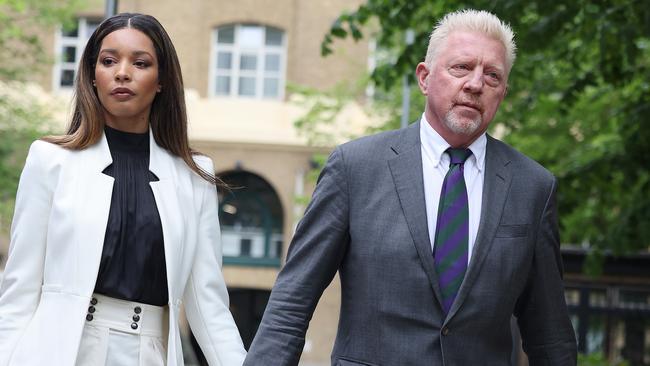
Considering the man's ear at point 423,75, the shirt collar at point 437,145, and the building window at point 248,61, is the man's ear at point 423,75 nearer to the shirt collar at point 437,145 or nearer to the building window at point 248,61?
the shirt collar at point 437,145

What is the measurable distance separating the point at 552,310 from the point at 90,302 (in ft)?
5.54

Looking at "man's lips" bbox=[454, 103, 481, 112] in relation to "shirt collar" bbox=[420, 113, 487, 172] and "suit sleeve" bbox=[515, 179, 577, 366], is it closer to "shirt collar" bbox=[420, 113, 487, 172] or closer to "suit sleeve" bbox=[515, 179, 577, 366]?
"shirt collar" bbox=[420, 113, 487, 172]

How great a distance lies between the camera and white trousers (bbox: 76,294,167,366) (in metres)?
4.80

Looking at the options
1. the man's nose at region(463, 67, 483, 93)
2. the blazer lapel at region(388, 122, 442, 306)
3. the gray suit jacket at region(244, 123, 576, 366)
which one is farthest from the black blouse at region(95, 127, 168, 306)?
the man's nose at region(463, 67, 483, 93)

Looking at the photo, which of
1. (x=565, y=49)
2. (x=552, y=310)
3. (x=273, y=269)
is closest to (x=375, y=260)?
(x=552, y=310)

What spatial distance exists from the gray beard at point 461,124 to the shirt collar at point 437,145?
121mm

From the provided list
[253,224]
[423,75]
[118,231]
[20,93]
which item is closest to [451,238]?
[423,75]

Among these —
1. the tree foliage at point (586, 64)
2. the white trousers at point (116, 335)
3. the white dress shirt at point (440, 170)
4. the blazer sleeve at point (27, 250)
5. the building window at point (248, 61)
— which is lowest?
the white trousers at point (116, 335)

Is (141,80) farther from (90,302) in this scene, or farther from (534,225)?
(534,225)

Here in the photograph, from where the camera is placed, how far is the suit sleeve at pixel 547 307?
4.77 m

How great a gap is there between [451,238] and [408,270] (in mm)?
193

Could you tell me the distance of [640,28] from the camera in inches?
389

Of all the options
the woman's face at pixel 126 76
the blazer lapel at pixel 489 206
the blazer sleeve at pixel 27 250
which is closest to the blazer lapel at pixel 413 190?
the blazer lapel at pixel 489 206

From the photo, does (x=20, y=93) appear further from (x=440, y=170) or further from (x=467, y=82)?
(x=467, y=82)
